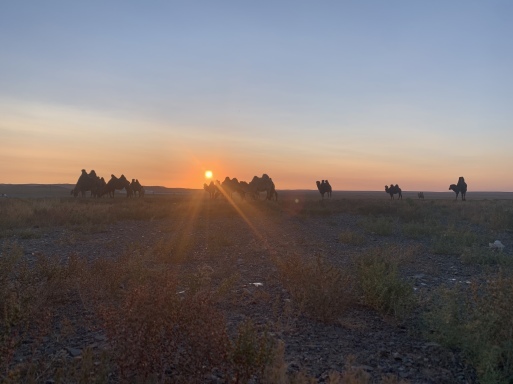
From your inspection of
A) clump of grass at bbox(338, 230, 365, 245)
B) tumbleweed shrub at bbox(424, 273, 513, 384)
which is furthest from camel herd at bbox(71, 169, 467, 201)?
tumbleweed shrub at bbox(424, 273, 513, 384)

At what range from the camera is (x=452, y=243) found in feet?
57.2

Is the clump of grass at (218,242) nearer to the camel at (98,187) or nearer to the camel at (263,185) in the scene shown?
the camel at (263,185)

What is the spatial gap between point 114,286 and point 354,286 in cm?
413

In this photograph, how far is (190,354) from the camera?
477 centimetres

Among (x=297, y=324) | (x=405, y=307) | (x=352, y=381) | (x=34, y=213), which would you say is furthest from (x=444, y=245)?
(x=34, y=213)

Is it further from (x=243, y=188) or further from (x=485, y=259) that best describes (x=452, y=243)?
(x=243, y=188)

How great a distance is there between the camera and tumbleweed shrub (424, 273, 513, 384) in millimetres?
5442

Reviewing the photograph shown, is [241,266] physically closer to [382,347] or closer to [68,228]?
[382,347]

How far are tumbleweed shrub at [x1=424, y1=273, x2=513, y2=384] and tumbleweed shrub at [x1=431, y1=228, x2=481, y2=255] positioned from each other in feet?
Result: 29.2

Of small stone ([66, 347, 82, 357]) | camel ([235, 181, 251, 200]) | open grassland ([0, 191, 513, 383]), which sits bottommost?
small stone ([66, 347, 82, 357])

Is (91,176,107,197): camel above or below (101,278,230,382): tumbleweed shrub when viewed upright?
above

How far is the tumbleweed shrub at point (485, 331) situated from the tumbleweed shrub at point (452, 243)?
8900 millimetres

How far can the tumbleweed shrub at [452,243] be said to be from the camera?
15485mm

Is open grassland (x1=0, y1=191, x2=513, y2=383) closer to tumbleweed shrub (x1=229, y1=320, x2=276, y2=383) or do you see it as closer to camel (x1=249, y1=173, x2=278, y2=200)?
tumbleweed shrub (x1=229, y1=320, x2=276, y2=383)
